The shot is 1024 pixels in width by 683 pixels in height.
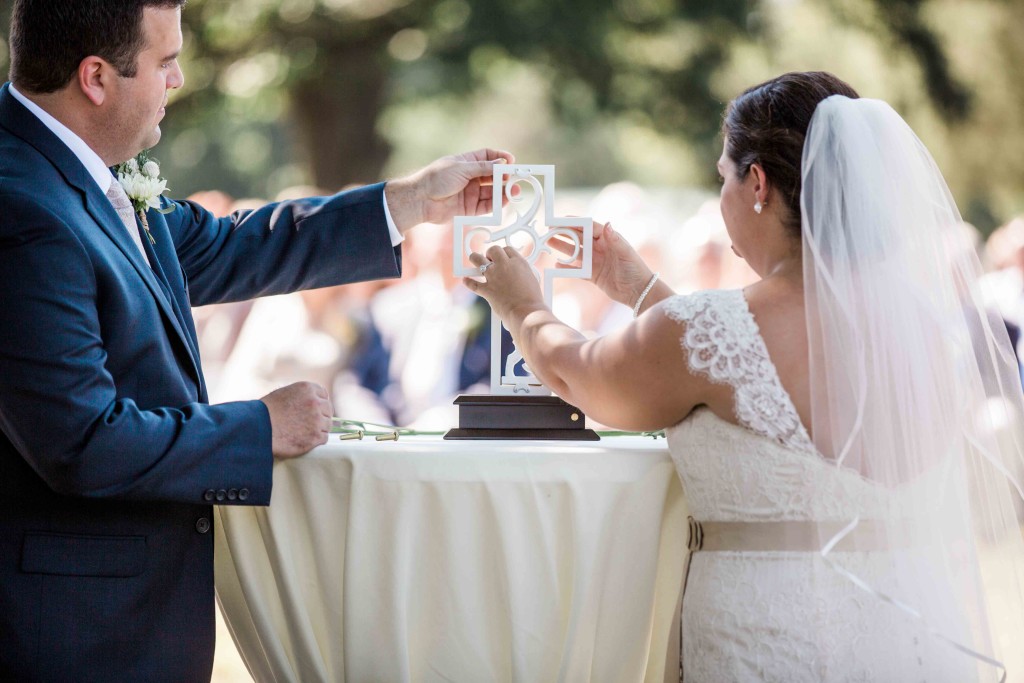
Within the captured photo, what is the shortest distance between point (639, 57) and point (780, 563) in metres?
10.1

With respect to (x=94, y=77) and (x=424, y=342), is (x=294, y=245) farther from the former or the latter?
(x=424, y=342)

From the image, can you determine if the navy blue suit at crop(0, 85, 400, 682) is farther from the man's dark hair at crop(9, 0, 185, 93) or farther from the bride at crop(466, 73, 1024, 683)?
the bride at crop(466, 73, 1024, 683)

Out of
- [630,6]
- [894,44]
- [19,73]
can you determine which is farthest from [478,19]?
[19,73]

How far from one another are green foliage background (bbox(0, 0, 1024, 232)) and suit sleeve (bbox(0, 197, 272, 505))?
943 centimetres

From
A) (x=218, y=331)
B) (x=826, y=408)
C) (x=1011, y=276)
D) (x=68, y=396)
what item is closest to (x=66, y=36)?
(x=68, y=396)

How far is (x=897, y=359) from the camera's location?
2.20 m

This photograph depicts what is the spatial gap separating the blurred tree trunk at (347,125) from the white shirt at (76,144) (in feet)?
31.5

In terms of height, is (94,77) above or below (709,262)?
below

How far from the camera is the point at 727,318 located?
219 cm

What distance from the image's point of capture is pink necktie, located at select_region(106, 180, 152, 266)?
2.51 m

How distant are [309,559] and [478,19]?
9662 millimetres

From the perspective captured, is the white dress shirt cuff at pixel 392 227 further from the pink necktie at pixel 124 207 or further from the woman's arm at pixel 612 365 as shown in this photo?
the pink necktie at pixel 124 207

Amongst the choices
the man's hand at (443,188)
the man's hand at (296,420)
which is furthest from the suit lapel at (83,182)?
the man's hand at (443,188)

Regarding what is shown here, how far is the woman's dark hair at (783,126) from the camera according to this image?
88.7 inches
